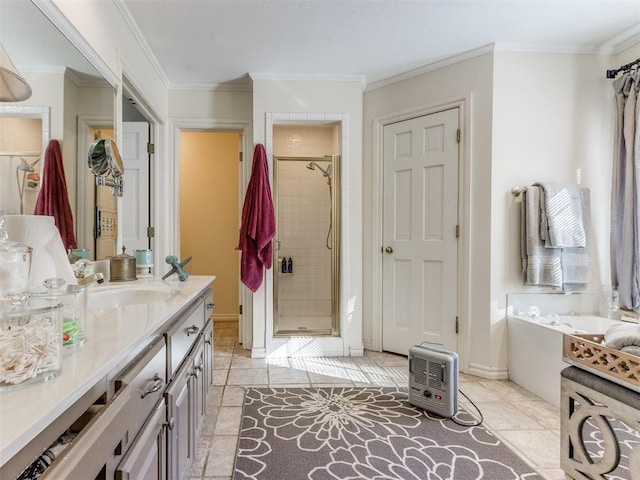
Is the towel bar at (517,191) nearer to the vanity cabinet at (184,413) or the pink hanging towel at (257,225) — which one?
the pink hanging towel at (257,225)

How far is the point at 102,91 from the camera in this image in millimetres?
1782

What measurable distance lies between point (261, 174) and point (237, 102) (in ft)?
2.77

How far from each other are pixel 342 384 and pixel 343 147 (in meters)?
1.92

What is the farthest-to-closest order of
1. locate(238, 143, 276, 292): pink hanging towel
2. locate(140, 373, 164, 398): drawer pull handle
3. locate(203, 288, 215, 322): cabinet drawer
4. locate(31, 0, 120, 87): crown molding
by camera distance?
locate(238, 143, 276, 292): pink hanging towel
locate(203, 288, 215, 322): cabinet drawer
locate(31, 0, 120, 87): crown molding
locate(140, 373, 164, 398): drawer pull handle

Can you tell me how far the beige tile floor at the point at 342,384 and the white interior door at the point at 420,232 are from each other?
0.36 metres

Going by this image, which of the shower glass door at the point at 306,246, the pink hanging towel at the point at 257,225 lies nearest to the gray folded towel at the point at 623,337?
the shower glass door at the point at 306,246

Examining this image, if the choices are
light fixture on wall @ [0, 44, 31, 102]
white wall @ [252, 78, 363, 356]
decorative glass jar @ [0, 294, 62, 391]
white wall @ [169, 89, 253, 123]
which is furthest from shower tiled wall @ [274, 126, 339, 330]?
decorative glass jar @ [0, 294, 62, 391]

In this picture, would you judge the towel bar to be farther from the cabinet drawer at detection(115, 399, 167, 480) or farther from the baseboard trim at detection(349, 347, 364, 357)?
the cabinet drawer at detection(115, 399, 167, 480)

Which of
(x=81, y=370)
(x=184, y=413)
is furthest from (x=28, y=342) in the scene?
(x=184, y=413)

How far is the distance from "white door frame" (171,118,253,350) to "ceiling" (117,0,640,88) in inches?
16.9

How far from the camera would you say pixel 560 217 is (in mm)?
2357

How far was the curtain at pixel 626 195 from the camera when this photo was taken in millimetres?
2256

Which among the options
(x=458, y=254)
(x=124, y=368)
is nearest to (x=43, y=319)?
(x=124, y=368)

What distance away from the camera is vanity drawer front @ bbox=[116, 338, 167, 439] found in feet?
2.66
